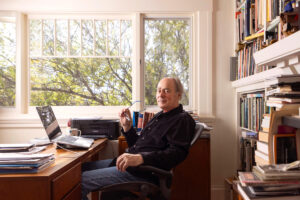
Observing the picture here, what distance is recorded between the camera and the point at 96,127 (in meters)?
2.74

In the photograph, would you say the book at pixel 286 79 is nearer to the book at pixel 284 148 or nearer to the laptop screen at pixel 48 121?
the book at pixel 284 148

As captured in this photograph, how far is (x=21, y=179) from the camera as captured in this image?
1.23 meters

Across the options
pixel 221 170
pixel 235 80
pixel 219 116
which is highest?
pixel 235 80

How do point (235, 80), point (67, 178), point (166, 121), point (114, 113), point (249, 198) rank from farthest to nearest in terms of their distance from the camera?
point (114, 113) → point (235, 80) → point (166, 121) → point (67, 178) → point (249, 198)

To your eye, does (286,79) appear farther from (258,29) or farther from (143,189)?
(258,29)

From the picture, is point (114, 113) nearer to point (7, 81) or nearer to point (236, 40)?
point (7, 81)

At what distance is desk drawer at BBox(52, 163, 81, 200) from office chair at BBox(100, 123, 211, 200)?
17cm

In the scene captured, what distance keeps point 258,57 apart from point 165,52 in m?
1.62

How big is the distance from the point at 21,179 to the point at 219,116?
2208 millimetres

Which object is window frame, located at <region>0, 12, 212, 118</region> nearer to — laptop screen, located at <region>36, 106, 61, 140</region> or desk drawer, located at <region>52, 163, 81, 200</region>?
laptop screen, located at <region>36, 106, 61, 140</region>

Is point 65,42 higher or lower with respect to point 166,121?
higher

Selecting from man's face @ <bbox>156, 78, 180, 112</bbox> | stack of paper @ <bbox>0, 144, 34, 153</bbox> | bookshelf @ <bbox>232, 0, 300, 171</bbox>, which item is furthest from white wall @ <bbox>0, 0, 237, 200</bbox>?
stack of paper @ <bbox>0, 144, 34, 153</bbox>

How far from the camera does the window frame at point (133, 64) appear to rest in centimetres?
302

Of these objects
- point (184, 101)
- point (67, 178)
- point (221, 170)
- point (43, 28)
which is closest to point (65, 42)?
point (43, 28)
